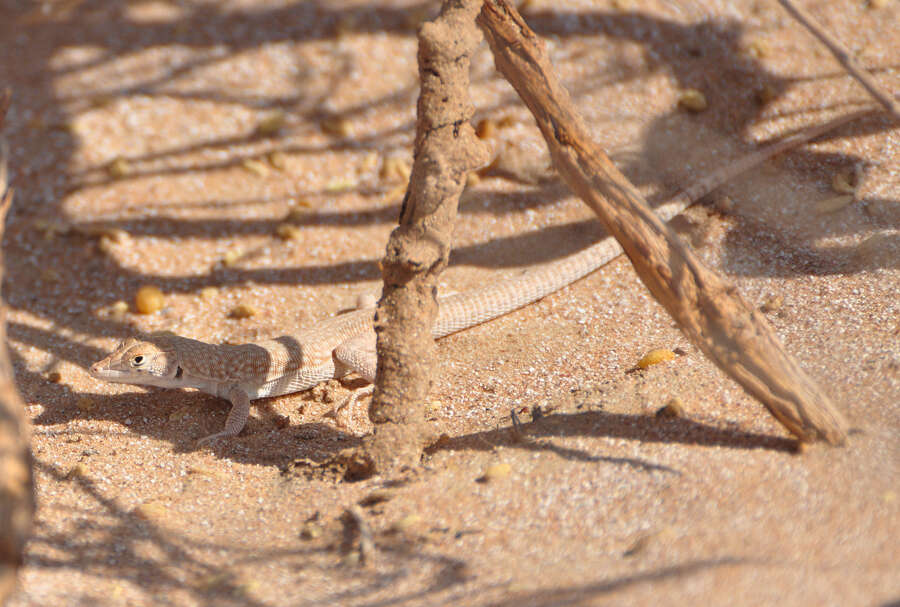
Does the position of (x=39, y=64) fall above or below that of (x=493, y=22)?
above

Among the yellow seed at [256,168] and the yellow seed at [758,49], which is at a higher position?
the yellow seed at [256,168]

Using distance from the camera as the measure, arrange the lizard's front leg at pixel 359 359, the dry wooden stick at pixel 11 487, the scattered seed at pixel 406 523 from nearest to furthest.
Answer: the dry wooden stick at pixel 11 487
the scattered seed at pixel 406 523
the lizard's front leg at pixel 359 359

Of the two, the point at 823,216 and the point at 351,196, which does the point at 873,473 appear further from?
the point at 351,196

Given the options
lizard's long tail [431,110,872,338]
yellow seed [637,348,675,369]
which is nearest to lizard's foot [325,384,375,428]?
lizard's long tail [431,110,872,338]

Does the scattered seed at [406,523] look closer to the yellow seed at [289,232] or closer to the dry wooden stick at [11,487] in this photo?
the dry wooden stick at [11,487]

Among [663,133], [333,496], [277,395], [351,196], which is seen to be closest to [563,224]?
[663,133]

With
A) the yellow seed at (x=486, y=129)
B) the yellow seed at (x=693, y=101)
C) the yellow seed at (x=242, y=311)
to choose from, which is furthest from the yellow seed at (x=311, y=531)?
the yellow seed at (x=693, y=101)
